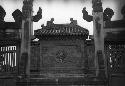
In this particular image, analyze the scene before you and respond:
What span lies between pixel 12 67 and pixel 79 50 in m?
6.09

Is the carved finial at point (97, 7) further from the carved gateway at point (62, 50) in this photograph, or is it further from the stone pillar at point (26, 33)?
the stone pillar at point (26, 33)

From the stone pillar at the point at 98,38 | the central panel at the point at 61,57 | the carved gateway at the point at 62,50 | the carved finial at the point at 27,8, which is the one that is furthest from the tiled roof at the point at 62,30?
the stone pillar at the point at 98,38

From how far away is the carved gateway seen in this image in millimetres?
21181

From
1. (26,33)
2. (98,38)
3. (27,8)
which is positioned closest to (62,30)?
(27,8)

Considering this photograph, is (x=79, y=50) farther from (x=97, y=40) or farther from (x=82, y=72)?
(x=97, y=40)

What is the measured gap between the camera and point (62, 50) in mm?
21719

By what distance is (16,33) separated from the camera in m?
19.3

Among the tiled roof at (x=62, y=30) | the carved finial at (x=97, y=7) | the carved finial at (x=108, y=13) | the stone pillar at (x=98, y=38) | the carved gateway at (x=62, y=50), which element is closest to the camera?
the stone pillar at (x=98, y=38)

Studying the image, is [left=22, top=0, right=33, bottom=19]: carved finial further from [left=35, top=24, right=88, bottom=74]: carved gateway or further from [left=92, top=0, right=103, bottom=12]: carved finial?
[left=92, top=0, right=103, bottom=12]: carved finial

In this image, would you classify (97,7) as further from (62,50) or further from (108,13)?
(62,50)

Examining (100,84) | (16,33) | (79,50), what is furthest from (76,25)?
(100,84)

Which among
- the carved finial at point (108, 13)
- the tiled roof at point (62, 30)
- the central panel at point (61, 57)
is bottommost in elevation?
the central panel at point (61, 57)

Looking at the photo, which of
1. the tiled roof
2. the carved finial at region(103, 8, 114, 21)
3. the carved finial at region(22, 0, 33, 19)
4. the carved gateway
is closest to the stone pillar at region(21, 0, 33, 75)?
the carved finial at region(22, 0, 33, 19)

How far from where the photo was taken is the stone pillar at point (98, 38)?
17484 millimetres
